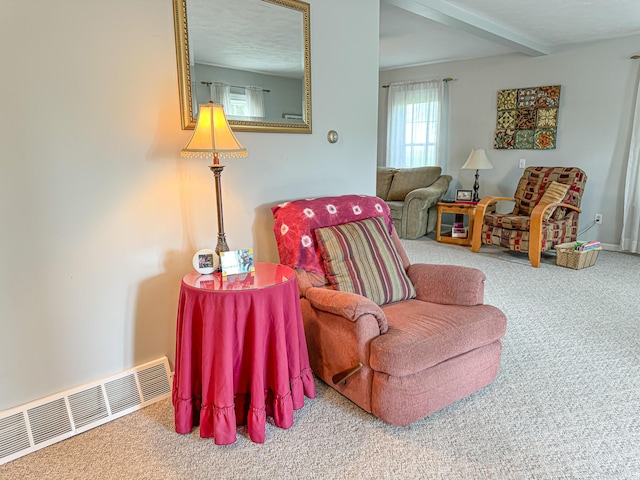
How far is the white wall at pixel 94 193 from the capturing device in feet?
5.40

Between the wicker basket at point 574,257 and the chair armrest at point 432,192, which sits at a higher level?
the chair armrest at point 432,192

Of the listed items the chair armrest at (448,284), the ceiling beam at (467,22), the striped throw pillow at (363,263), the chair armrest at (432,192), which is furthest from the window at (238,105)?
the chair armrest at (432,192)

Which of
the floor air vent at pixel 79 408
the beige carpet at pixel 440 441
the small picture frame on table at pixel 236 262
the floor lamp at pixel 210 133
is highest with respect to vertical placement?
the floor lamp at pixel 210 133

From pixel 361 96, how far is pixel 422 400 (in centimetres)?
191

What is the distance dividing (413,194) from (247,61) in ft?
12.0

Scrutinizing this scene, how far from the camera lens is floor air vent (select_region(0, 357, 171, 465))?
1.70 m

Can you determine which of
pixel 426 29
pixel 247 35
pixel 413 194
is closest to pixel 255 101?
pixel 247 35

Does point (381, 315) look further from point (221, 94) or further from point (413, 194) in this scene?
point (413, 194)

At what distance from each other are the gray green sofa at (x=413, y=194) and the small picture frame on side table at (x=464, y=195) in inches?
9.4

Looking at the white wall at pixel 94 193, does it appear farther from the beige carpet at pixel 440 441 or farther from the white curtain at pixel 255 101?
the beige carpet at pixel 440 441

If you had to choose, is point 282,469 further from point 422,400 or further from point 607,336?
point 607,336

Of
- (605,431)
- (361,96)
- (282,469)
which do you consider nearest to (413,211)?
(361,96)

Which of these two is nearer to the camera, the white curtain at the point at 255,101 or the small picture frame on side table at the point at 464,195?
the white curtain at the point at 255,101

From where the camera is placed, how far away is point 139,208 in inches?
77.2
